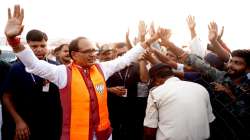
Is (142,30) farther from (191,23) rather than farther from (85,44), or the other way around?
(85,44)

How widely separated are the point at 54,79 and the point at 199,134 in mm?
1566

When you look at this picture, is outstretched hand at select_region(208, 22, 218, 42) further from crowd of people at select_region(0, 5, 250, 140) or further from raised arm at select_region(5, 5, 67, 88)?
raised arm at select_region(5, 5, 67, 88)

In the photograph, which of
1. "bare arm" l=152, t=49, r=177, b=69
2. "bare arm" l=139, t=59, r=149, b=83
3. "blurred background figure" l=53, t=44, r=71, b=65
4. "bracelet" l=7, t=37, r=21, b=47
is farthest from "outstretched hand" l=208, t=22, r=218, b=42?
"bracelet" l=7, t=37, r=21, b=47

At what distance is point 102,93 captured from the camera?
3.72 m

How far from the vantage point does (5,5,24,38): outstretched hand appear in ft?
9.59

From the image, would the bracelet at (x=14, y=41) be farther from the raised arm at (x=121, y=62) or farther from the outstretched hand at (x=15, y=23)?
the raised arm at (x=121, y=62)

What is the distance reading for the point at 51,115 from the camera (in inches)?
163

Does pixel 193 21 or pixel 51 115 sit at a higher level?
pixel 193 21

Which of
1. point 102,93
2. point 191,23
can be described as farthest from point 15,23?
point 191,23

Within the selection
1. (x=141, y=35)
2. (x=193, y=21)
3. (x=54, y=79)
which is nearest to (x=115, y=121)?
(x=141, y=35)

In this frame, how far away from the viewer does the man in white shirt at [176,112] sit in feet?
11.8

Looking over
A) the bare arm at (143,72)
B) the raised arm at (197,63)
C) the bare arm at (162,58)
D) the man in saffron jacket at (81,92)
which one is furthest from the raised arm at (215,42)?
the man in saffron jacket at (81,92)

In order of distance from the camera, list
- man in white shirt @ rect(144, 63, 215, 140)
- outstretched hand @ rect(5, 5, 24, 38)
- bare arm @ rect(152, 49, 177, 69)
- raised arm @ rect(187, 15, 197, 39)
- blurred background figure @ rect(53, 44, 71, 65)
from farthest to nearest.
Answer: blurred background figure @ rect(53, 44, 71, 65)
raised arm @ rect(187, 15, 197, 39)
bare arm @ rect(152, 49, 177, 69)
man in white shirt @ rect(144, 63, 215, 140)
outstretched hand @ rect(5, 5, 24, 38)

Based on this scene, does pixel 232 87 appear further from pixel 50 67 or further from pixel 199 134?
pixel 50 67
